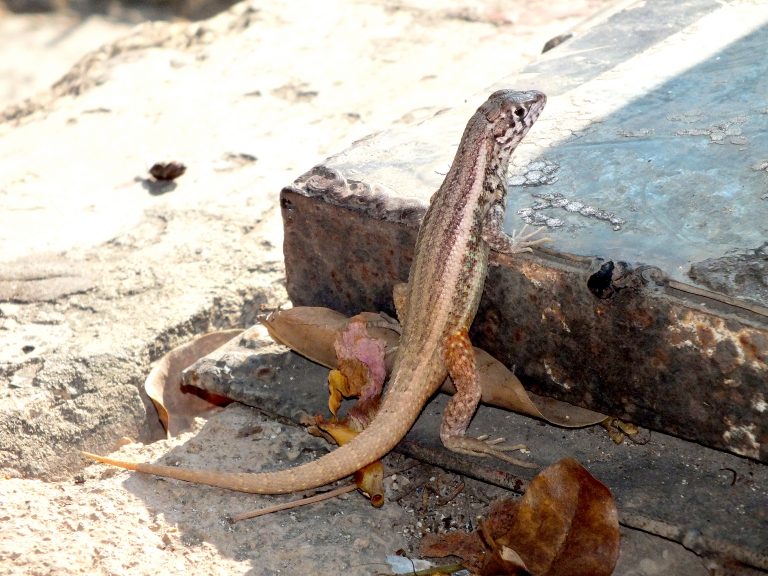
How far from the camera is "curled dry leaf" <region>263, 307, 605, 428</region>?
353cm

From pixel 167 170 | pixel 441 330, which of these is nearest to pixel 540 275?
pixel 441 330

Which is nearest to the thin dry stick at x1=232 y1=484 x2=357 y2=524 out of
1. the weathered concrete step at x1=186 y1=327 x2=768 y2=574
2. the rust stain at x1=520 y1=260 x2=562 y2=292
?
the weathered concrete step at x1=186 y1=327 x2=768 y2=574

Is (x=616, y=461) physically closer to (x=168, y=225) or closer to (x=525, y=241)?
(x=525, y=241)

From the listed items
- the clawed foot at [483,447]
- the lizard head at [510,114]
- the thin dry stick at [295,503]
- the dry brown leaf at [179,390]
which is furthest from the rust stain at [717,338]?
the dry brown leaf at [179,390]

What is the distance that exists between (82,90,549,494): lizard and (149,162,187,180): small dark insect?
228 centimetres

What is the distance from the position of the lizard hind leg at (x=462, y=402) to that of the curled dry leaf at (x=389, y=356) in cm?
8

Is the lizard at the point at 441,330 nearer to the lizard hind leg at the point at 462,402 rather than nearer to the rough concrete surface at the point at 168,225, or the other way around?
the lizard hind leg at the point at 462,402

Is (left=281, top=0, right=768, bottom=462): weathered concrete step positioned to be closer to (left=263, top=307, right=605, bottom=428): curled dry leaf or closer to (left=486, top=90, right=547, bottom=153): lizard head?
(left=263, top=307, right=605, bottom=428): curled dry leaf

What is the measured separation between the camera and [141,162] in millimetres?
5844

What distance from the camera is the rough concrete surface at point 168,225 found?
10.9 ft

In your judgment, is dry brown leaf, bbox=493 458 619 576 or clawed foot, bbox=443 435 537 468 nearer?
dry brown leaf, bbox=493 458 619 576

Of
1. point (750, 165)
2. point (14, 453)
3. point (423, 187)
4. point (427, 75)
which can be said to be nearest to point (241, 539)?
point (14, 453)

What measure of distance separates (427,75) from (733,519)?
4150 mm

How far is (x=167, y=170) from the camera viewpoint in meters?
5.50
